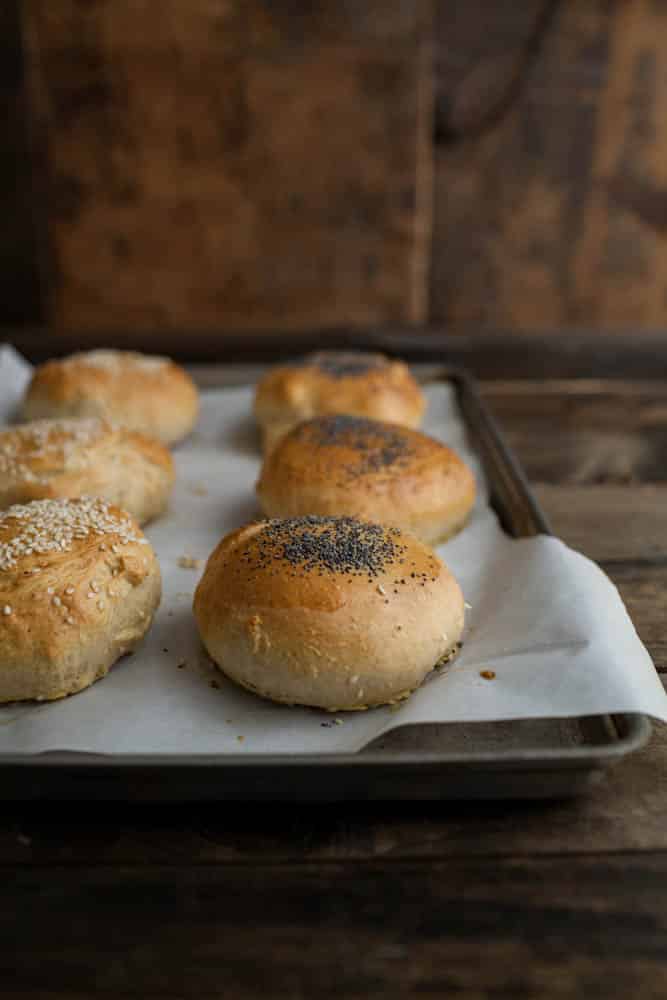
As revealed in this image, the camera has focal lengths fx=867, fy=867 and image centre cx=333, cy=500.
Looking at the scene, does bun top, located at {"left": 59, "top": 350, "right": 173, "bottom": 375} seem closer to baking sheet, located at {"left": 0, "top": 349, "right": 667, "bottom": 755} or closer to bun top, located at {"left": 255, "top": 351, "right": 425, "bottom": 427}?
bun top, located at {"left": 255, "top": 351, "right": 425, "bottom": 427}

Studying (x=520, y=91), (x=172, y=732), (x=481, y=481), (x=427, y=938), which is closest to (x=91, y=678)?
(x=172, y=732)

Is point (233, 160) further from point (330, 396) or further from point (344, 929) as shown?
point (344, 929)

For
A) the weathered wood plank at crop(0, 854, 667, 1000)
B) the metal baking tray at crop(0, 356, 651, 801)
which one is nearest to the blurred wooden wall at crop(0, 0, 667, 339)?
the metal baking tray at crop(0, 356, 651, 801)

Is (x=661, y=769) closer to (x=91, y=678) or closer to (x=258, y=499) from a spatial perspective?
(x=91, y=678)

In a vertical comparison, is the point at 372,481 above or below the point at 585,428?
above

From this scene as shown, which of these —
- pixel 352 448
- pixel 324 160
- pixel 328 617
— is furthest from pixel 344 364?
pixel 324 160

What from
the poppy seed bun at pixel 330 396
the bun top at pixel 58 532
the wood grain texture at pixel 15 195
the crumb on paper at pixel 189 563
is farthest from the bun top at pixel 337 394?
the wood grain texture at pixel 15 195

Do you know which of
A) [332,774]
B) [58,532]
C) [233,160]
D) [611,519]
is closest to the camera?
[332,774]
